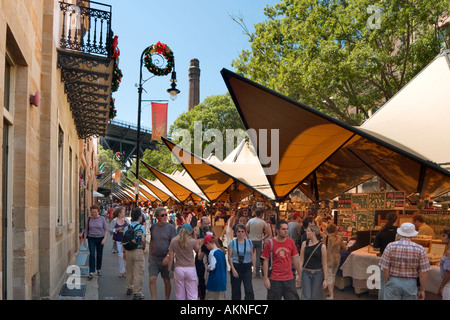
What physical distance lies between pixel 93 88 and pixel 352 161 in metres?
7.46

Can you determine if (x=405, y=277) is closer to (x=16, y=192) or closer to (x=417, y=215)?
(x=417, y=215)

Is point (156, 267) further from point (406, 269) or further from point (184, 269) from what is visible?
point (406, 269)

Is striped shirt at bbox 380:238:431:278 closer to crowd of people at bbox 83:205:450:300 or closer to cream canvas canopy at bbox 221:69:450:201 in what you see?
crowd of people at bbox 83:205:450:300

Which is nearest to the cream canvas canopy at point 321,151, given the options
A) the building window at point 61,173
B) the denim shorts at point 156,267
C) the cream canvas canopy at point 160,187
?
the denim shorts at point 156,267

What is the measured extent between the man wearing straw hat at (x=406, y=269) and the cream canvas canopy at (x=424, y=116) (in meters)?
3.72

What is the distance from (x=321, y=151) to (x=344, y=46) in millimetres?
11398

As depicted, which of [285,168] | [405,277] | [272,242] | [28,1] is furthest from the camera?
[285,168]

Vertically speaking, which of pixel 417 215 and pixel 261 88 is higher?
pixel 261 88

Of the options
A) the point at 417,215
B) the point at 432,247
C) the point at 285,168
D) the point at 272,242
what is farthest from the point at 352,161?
the point at 272,242

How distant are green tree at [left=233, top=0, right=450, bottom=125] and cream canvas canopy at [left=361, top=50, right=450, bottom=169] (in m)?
5.93

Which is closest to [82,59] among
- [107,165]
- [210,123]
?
[210,123]

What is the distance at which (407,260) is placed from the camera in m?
A: 6.45

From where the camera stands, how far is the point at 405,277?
6473mm

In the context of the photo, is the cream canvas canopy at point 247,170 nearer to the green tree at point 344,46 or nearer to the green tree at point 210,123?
the green tree at point 344,46
